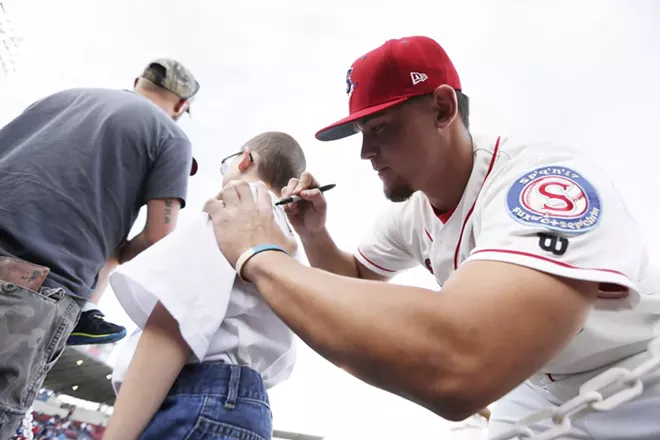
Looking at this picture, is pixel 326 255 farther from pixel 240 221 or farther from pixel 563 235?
pixel 563 235

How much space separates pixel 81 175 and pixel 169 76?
0.54 metres

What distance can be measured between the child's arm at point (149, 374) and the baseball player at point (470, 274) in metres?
0.17

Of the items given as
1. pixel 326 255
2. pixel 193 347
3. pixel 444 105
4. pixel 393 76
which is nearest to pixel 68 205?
pixel 193 347

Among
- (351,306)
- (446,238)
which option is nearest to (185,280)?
(351,306)

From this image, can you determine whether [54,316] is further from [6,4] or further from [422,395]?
[6,4]

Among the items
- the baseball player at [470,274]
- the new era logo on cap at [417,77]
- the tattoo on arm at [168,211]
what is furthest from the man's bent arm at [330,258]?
the new era logo on cap at [417,77]

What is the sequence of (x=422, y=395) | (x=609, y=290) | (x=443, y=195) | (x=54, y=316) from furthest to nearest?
(x=443, y=195)
(x=54, y=316)
(x=609, y=290)
(x=422, y=395)

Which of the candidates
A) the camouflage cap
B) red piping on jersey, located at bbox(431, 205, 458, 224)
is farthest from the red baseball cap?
the camouflage cap

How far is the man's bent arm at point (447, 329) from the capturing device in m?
0.48

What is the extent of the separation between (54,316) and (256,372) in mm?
450

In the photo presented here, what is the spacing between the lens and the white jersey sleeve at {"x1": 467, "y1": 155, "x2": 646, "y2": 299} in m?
0.54

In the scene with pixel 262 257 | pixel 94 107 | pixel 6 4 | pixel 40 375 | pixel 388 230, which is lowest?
pixel 40 375

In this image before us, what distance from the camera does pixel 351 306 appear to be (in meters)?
0.51

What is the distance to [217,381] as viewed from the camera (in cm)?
71
